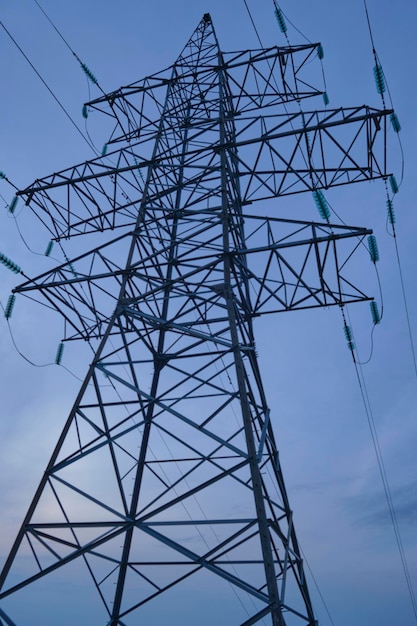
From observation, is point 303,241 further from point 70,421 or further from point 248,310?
point 70,421

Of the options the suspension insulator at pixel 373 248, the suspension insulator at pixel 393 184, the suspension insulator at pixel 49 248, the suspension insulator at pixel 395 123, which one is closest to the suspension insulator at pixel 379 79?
the suspension insulator at pixel 395 123

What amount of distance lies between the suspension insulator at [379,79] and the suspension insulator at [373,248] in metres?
3.84

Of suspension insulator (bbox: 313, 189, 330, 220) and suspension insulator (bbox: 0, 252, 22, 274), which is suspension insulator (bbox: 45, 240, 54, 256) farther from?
suspension insulator (bbox: 313, 189, 330, 220)

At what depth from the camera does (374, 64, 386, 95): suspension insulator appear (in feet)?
40.4

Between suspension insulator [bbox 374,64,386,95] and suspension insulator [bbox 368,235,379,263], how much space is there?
A: 12.6 ft

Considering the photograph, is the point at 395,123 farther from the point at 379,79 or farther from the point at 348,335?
the point at 348,335

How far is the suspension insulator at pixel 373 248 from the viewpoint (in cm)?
1153

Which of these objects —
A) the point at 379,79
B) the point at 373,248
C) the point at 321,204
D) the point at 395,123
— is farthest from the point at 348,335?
the point at 379,79

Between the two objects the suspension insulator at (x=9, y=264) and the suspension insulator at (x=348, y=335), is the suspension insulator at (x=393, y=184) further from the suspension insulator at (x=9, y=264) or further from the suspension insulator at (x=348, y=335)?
the suspension insulator at (x=9, y=264)

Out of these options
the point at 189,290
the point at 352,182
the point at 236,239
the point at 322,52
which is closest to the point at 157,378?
the point at 189,290

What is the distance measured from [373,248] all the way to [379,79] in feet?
14.6

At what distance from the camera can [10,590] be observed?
23.4 ft

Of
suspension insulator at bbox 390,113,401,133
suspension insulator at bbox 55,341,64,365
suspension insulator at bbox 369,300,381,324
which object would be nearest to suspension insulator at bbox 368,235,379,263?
suspension insulator at bbox 369,300,381,324

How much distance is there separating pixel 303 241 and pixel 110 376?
4.59 m
